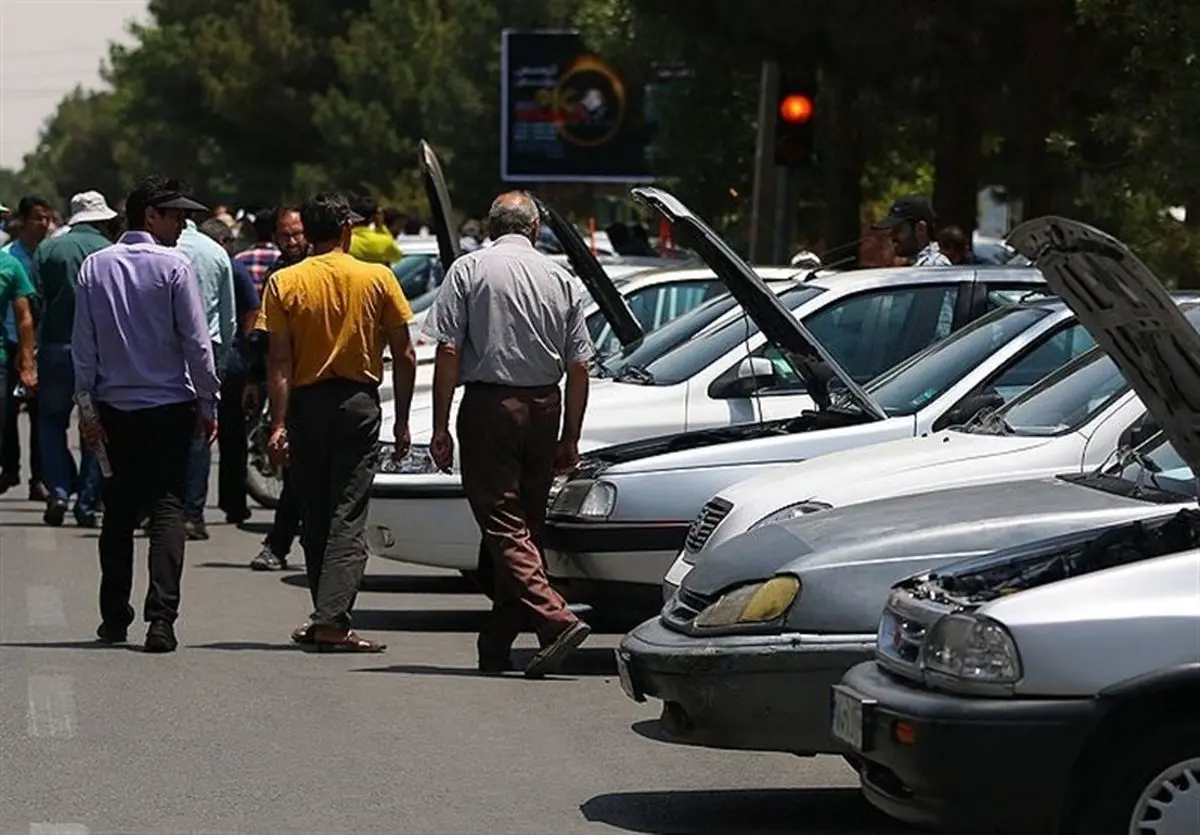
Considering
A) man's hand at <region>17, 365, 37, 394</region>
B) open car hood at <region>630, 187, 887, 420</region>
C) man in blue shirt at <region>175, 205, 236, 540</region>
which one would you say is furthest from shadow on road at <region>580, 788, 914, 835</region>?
man's hand at <region>17, 365, 37, 394</region>

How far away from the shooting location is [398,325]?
1128 centimetres

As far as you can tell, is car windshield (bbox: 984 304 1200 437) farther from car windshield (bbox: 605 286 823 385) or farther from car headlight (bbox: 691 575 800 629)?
car windshield (bbox: 605 286 823 385)

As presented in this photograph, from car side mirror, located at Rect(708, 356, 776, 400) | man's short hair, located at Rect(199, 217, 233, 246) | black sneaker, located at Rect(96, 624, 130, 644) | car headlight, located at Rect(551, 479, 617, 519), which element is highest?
man's short hair, located at Rect(199, 217, 233, 246)

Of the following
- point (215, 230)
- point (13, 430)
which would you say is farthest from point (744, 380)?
point (13, 430)

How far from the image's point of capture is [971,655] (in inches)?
254

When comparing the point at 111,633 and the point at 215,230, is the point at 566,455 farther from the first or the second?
the point at 215,230

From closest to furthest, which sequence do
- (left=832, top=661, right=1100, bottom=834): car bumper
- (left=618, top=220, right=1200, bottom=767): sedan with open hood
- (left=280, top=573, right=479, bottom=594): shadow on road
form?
(left=832, top=661, right=1100, bottom=834): car bumper → (left=618, top=220, right=1200, bottom=767): sedan with open hood → (left=280, top=573, right=479, bottom=594): shadow on road

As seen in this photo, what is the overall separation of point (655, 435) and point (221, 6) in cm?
7264

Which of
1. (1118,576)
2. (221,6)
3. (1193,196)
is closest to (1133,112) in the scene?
(1193,196)

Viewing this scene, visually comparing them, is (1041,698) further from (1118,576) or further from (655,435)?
(655,435)

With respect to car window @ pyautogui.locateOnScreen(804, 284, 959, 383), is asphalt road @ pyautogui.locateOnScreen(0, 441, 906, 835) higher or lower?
lower

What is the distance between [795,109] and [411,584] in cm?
900

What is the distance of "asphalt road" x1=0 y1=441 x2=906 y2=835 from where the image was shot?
311 inches

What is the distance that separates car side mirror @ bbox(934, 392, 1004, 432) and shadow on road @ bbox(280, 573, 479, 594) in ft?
12.7
